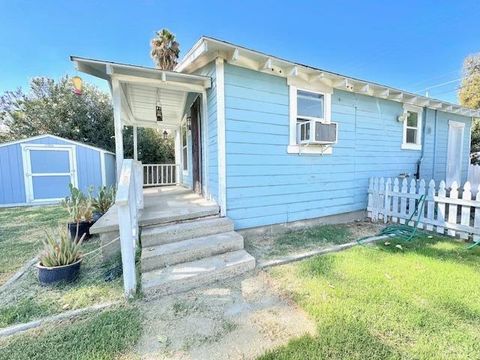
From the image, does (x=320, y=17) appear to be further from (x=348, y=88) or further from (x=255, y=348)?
(x=255, y=348)

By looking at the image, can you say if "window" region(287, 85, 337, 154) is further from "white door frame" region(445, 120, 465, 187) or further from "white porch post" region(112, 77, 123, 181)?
"white door frame" region(445, 120, 465, 187)

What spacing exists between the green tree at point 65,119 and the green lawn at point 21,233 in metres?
7.80

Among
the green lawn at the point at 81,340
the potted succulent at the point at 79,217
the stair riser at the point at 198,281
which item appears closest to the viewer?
the green lawn at the point at 81,340

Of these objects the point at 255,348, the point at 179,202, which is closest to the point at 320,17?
the point at 179,202

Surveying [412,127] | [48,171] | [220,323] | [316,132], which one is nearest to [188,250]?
[220,323]

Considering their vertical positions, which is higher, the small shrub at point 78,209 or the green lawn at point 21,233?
the small shrub at point 78,209

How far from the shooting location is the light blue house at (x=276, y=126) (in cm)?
382

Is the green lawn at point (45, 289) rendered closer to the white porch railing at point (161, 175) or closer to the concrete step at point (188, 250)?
the concrete step at point (188, 250)

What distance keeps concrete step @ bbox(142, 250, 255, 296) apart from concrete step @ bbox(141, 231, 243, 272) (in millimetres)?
76

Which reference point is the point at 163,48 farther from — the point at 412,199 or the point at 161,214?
the point at 412,199

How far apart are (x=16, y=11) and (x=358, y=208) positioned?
12.4 meters

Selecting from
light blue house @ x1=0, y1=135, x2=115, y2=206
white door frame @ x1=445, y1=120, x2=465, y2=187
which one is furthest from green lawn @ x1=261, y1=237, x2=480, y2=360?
light blue house @ x1=0, y1=135, x2=115, y2=206

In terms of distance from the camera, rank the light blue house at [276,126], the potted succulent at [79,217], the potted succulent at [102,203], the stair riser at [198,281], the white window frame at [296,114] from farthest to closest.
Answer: the potted succulent at [102,203], the white window frame at [296,114], the potted succulent at [79,217], the light blue house at [276,126], the stair riser at [198,281]

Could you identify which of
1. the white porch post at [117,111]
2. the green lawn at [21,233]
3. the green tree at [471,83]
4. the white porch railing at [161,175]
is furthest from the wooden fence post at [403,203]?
the green tree at [471,83]
